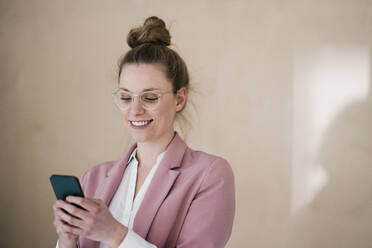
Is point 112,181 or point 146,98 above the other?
point 146,98

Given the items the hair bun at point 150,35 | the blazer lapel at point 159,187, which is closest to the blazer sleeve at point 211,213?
the blazer lapel at point 159,187

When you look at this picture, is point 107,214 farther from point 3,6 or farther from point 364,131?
point 3,6

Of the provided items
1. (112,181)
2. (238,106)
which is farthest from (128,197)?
(238,106)

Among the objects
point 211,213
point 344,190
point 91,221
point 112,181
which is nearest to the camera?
point 91,221

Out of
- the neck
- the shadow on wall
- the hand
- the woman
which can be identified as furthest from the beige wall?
the hand

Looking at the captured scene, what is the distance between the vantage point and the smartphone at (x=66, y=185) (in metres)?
1.08

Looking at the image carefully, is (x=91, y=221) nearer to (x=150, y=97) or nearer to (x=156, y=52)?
(x=150, y=97)

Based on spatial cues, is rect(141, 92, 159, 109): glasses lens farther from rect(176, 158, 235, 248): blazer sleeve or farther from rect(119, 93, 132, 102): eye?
rect(176, 158, 235, 248): blazer sleeve

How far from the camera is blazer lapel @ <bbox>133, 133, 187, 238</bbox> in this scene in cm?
124

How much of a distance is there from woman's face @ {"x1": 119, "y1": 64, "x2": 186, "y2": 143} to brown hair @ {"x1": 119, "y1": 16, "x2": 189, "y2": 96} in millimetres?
30

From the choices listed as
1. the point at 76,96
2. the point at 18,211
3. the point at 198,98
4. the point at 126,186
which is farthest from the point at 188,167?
the point at 18,211

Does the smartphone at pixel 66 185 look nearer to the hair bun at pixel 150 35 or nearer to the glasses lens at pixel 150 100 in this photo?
the glasses lens at pixel 150 100

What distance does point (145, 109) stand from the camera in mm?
1357

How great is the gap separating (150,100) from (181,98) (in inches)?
7.2
